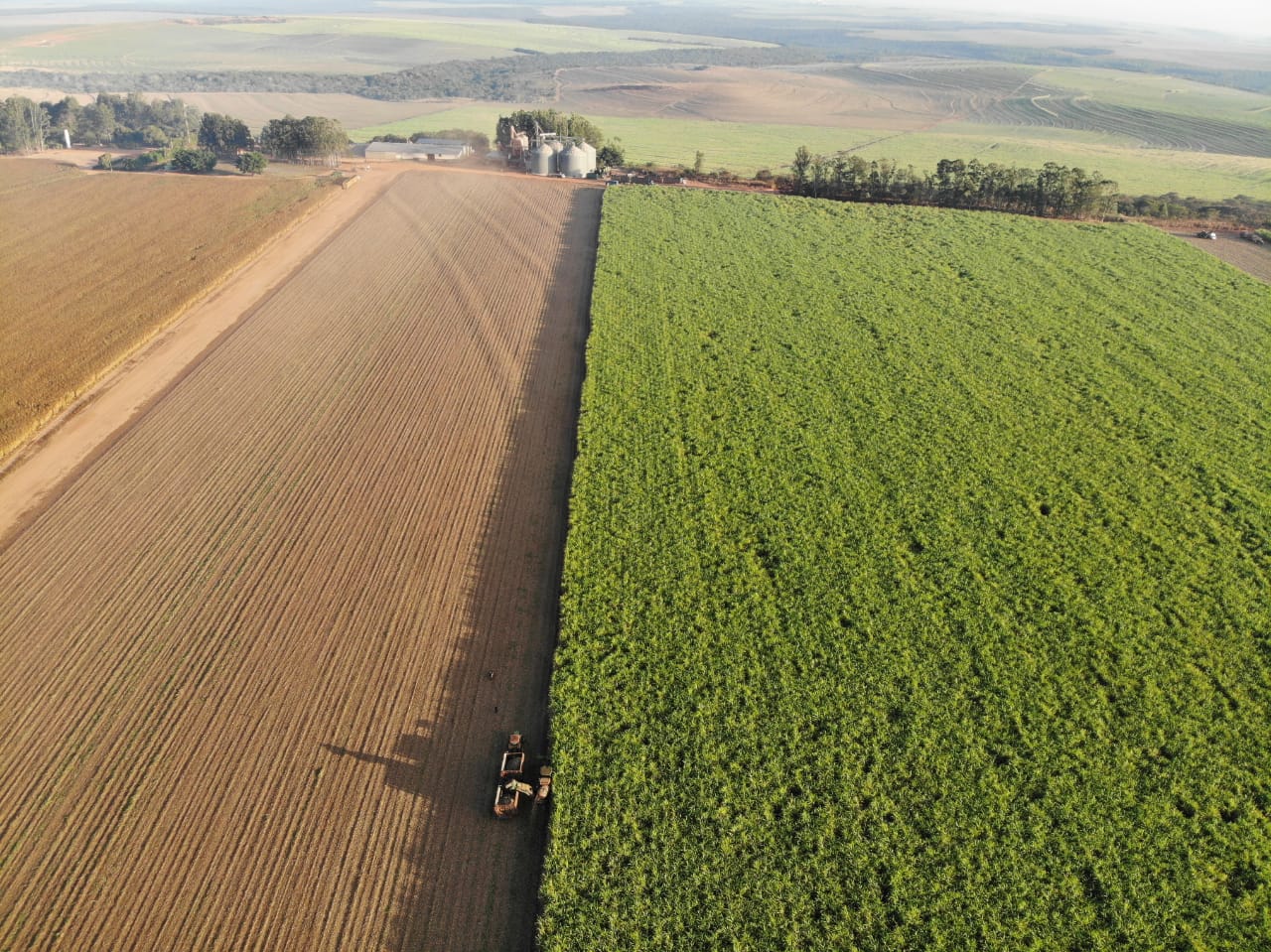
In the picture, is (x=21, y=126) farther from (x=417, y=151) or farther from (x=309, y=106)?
(x=309, y=106)

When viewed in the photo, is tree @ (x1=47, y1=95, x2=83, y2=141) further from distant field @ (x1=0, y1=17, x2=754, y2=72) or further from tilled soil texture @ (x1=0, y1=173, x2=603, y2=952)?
distant field @ (x1=0, y1=17, x2=754, y2=72)

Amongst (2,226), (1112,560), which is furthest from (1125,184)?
(2,226)

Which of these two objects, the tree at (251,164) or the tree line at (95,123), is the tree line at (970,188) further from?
the tree line at (95,123)

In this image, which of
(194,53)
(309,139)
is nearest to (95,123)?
(309,139)

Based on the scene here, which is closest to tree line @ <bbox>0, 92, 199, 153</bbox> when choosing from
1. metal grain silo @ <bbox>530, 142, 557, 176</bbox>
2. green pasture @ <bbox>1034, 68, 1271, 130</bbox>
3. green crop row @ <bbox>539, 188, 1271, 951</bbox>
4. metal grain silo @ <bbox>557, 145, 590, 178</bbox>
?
metal grain silo @ <bbox>530, 142, 557, 176</bbox>

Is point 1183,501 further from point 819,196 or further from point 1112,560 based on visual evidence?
point 819,196

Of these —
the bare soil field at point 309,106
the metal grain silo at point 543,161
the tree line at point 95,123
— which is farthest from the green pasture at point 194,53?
the metal grain silo at point 543,161
